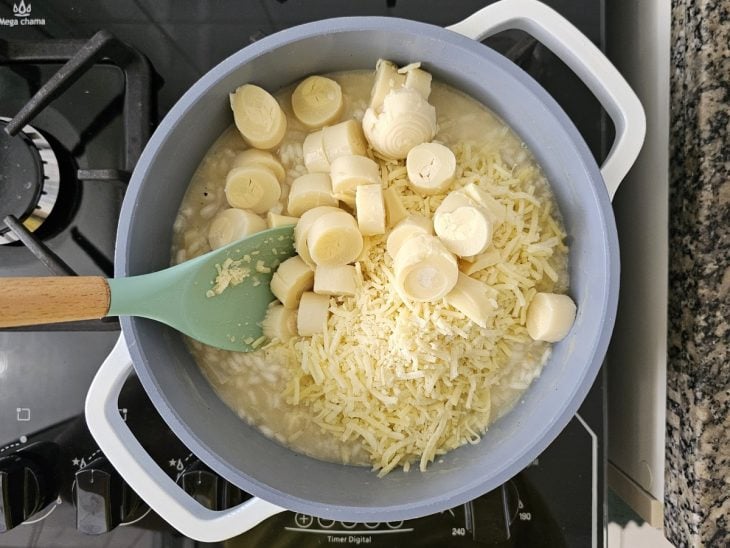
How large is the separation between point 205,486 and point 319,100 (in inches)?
23.1

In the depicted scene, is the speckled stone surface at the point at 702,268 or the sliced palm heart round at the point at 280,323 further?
the sliced palm heart round at the point at 280,323

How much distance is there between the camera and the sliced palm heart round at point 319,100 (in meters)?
0.94

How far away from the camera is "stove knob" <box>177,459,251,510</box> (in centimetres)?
91

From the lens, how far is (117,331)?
0.96m

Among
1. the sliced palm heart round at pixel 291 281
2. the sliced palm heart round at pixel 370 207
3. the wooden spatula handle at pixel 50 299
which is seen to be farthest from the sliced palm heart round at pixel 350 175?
the wooden spatula handle at pixel 50 299

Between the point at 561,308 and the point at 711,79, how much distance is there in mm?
345

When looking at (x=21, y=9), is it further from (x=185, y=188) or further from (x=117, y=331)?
(x=117, y=331)

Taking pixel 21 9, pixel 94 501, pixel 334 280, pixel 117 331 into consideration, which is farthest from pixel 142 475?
pixel 21 9

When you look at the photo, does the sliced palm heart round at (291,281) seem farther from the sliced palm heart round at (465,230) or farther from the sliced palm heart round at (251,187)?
the sliced palm heart round at (465,230)

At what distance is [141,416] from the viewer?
3.17ft

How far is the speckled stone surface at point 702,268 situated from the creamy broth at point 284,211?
0.59 feet

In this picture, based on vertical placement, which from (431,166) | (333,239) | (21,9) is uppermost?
(21,9)

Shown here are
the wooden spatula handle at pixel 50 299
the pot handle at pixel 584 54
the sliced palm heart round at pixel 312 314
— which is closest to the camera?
the wooden spatula handle at pixel 50 299

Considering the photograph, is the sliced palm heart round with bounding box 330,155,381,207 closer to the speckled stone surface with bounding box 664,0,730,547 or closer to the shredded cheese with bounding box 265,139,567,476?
the shredded cheese with bounding box 265,139,567,476
